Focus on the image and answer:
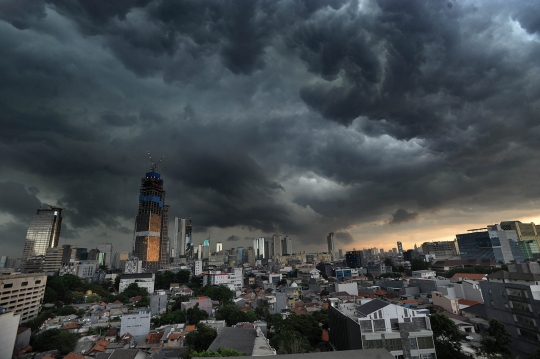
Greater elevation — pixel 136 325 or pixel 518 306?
pixel 518 306

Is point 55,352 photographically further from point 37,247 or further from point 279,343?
point 37,247

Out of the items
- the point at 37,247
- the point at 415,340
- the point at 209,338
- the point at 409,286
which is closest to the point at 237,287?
the point at 409,286

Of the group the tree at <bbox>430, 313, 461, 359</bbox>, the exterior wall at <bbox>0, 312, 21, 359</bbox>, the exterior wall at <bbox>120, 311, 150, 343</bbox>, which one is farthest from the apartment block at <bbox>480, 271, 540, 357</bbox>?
the exterior wall at <bbox>0, 312, 21, 359</bbox>

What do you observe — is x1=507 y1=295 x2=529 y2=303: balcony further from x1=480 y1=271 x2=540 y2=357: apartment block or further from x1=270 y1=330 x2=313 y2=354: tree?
x1=270 y1=330 x2=313 y2=354: tree

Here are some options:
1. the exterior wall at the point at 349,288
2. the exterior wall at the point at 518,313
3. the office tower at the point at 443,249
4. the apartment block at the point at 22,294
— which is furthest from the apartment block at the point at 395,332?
the office tower at the point at 443,249

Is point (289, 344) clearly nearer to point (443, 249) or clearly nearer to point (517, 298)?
point (517, 298)

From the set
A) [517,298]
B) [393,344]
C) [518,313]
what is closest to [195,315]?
[393,344]

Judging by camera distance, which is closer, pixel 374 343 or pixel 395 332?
pixel 374 343

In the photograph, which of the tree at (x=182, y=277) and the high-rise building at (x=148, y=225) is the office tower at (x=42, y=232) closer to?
the high-rise building at (x=148, y=225)
